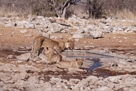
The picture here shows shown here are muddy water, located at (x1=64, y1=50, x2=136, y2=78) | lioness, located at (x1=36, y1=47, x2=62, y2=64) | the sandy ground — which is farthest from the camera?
lioness, located at (x1=36, y1=47, x2=62, y2=64)

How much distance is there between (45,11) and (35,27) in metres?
6.15

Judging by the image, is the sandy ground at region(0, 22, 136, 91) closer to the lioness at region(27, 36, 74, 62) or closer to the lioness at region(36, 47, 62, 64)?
the lioness at region(36, 47, 62, 64)

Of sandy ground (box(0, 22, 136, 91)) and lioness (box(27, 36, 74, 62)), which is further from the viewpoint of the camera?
lioness (box(27, 36, 74, 62))

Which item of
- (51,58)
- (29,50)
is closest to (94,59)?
(51,58)

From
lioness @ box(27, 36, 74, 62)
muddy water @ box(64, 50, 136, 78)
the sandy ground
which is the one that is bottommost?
muddy water @ box(64, 50, 136, 78)

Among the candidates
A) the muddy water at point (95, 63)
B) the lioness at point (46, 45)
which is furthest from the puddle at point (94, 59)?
the lioness at point (46, 45)

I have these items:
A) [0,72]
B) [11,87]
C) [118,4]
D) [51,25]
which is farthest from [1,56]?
[118,4]

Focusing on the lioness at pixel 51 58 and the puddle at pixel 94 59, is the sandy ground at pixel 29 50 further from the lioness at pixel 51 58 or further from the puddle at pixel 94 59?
the lioness at pixel 51 58

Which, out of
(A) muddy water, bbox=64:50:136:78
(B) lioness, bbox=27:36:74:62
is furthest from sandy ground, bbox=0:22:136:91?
(B) lioness, bbox=27:36:74:62

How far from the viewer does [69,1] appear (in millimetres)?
20922

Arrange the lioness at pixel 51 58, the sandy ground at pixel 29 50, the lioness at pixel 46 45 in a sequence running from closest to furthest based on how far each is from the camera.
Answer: the sandy ground at pixel 29 50
the lioness at pixel 51 58
the lioness at pixel 46 45

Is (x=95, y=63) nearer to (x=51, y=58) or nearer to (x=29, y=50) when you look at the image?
(x=51, y=58)

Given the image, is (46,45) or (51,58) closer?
(51,58)

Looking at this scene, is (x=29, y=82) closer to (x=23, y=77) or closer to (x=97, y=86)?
(x=23, y=77)
